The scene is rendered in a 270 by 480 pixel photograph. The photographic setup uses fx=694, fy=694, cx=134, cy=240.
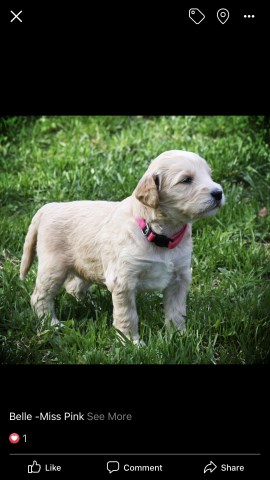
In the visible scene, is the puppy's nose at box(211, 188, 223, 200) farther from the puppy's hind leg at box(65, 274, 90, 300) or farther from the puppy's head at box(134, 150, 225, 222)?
the puppy's hind leg at box(65, 274, 90, 300)

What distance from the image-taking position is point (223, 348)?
3.24 metres

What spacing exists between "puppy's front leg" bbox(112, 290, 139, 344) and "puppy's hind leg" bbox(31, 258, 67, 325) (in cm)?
47

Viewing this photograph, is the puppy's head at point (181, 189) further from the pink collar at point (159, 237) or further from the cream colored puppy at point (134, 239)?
the pink collar at point (159, 237)
